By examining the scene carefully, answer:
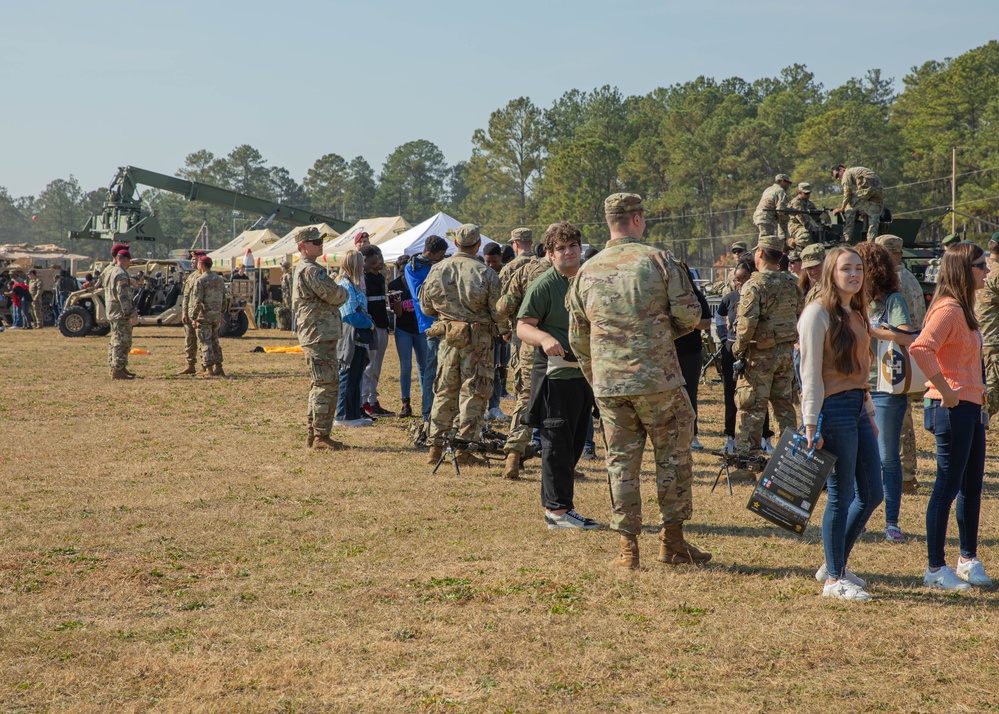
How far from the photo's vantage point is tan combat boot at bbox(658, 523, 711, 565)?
211 inches

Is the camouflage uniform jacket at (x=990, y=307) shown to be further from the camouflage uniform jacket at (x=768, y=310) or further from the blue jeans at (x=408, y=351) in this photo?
the blue jeans at (x=408, y=351)

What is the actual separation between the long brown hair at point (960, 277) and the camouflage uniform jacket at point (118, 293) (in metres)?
12.3

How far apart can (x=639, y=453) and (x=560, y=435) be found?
1.12 metres

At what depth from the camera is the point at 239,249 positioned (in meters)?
36.7

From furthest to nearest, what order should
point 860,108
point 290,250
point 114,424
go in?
point 860,108, point 290,250, point 114,424

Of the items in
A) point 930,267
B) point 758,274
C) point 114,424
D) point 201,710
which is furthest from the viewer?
point 930,267

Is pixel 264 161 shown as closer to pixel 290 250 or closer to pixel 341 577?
pixel 290 250

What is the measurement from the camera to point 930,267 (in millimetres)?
12336

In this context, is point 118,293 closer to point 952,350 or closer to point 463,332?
point 463,332

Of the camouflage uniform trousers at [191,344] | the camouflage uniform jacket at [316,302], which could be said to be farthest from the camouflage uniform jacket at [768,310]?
the camouflage uniform trousers at [191,344]

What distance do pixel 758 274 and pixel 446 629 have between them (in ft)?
14.8

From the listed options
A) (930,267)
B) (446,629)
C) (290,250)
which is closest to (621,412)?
(446,629)

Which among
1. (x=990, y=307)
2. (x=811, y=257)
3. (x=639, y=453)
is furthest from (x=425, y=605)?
(x=990, y=307)

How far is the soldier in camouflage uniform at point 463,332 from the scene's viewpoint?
7.88 meters
